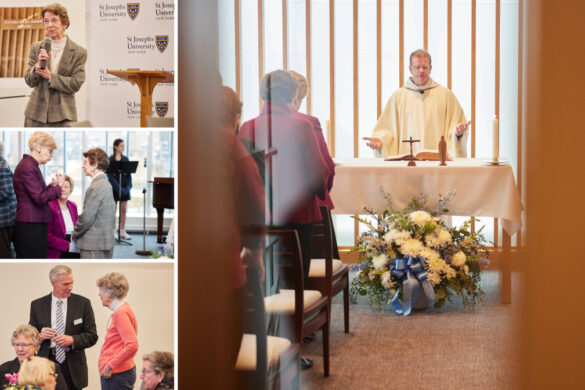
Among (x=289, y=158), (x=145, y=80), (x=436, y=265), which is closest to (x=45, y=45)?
(x=145, y=80)

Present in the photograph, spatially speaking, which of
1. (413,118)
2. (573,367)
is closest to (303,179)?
(413,118)

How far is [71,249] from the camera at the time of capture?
235 centimetres

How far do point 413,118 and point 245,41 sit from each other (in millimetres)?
503

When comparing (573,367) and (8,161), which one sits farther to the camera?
(8,161)

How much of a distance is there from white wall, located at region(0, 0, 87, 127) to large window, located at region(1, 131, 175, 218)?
0.06m

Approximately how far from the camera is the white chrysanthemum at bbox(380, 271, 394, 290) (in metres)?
1.66

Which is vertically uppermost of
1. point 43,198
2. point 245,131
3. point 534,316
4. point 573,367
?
point 245,131

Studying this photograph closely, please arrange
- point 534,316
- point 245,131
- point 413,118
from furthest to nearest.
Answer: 1. point 245,131
2. point 534,316
3. point 413,118

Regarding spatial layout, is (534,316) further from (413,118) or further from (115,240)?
(115,240)

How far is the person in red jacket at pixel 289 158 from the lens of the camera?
1.66m

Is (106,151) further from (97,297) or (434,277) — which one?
(434,277)

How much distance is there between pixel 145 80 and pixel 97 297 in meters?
0.72

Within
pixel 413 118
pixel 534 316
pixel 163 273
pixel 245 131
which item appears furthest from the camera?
pixel 163 273

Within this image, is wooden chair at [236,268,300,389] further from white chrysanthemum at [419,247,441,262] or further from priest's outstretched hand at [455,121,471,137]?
priest's outstretched hand at [455,121,471,137]
